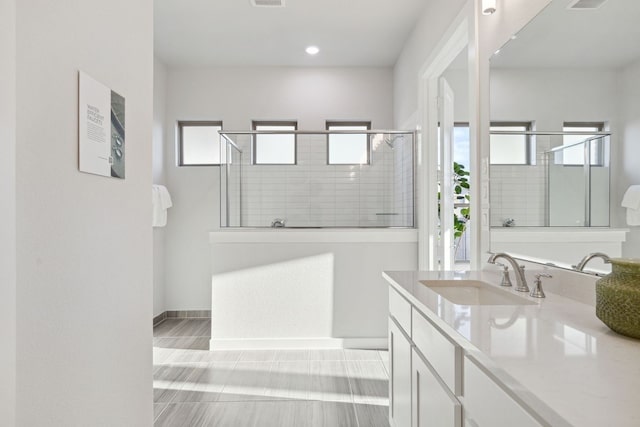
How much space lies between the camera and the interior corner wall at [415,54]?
2.56 m

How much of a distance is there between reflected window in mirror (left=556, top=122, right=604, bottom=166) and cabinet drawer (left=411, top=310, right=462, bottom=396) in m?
0.79

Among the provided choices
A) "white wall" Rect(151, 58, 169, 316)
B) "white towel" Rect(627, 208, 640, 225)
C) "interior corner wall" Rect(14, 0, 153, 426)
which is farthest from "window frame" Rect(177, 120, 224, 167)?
"white towel" Rect(627, 208, 640, 225)

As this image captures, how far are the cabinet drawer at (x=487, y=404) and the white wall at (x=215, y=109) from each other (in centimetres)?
372

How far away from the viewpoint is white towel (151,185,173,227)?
3752 mm

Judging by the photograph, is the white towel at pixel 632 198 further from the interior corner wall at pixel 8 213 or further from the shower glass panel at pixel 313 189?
the shower glass panel at pixel 313 189

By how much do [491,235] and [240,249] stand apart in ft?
7.06

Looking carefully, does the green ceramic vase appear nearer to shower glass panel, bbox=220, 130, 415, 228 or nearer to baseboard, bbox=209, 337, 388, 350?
baseboard, bbox=209, 337, 388, 350

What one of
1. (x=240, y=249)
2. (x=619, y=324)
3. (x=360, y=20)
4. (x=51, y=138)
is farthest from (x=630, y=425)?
(x=360, y=20)

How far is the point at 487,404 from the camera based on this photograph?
84 centimetres

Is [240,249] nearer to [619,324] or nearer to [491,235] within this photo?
[491,235]

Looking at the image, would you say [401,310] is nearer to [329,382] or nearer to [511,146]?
[511,146]

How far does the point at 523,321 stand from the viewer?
3.44 feet

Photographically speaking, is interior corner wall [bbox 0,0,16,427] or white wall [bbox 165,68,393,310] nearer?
interior corner wall [bbox 0,0,16,427]

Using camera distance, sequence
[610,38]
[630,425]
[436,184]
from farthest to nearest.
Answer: [436,184]
[610,38]
[630,425]
